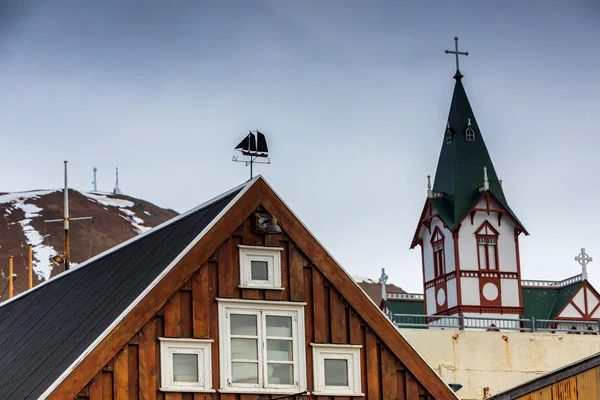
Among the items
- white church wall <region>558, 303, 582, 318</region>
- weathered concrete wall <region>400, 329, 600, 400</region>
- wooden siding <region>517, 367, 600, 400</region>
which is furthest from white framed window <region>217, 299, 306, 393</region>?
white church wall <region>558, 303, 582, 318</region>

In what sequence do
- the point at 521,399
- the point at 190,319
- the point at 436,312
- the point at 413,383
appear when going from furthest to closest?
the point at 436,312 < the point at 413,383 < the point at 190,319 < the point at 521,399

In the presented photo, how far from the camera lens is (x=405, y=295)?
86312mm

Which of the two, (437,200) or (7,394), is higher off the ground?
(437,200)

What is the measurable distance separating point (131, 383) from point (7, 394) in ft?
9.84

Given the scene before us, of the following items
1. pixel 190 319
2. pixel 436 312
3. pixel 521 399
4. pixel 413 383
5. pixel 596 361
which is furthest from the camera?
pixel 436 312

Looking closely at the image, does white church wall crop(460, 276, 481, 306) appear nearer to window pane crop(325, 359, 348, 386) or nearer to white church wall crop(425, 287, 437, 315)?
white church wall crop(425, 287, 437, 315)

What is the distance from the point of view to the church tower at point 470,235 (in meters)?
81.2

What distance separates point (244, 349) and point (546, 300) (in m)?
62.9

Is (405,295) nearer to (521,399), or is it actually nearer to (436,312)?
(436,312)

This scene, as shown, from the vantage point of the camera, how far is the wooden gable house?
80.5 feet

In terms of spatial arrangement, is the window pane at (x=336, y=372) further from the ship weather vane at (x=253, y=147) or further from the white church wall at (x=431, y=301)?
the white church wall at (x=431, y=301)

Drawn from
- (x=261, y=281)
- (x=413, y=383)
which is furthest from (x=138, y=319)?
(x=413, y=383)

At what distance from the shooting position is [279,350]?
26.2 metres

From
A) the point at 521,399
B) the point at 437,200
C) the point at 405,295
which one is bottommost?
the point at 521,399
